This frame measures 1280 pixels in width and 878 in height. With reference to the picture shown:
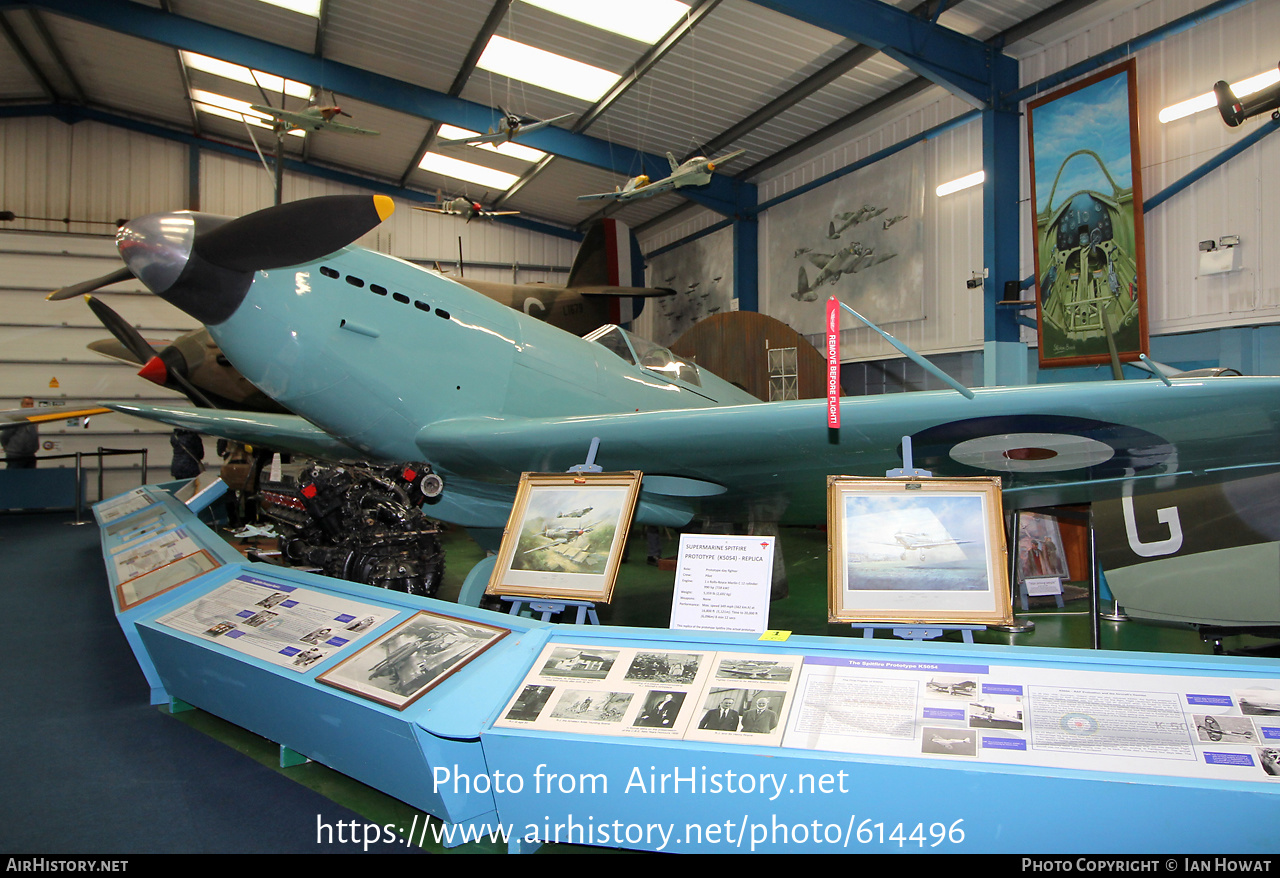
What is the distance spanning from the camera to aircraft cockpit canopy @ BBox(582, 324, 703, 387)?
462 centimetres

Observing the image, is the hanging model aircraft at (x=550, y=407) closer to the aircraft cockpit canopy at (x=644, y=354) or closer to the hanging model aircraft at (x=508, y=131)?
the aircraft cockpit canopy at (x=644, y=354)

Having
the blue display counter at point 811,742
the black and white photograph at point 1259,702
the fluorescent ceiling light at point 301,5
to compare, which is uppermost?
the fluorescent ceiling light at point 301,5

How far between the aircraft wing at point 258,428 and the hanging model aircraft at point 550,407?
207 cm

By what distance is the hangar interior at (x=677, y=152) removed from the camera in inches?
272

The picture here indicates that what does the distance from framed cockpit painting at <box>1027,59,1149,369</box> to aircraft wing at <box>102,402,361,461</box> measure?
7104 mm

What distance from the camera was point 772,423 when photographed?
2.50 metres

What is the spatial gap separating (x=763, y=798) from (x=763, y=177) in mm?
12830

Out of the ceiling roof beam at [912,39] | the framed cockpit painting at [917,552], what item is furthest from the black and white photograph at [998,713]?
the ceiling roof beam at [912,39]

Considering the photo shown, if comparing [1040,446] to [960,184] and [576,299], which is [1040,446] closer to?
[960,184]

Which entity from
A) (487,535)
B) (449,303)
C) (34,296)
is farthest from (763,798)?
(34,296)

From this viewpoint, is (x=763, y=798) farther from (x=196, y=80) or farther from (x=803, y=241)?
(x=196, y=80)

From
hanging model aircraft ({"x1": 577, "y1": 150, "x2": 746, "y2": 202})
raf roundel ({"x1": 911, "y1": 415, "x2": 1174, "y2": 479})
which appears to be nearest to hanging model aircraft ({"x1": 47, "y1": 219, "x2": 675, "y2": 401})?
hanging model aircraft ({"x1": 577, "y1": 150, "x2": 746, "y2": 202})

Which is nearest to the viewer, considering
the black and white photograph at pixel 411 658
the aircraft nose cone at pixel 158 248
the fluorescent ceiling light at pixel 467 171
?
the black and white photograph at pixel 411 658

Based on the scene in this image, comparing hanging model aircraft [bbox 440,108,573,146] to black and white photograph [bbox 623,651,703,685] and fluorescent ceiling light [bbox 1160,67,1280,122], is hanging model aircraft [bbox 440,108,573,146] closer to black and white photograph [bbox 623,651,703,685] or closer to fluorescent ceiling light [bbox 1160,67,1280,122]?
fluorescent ceiling light [bbox 1160,67,1280,122]
